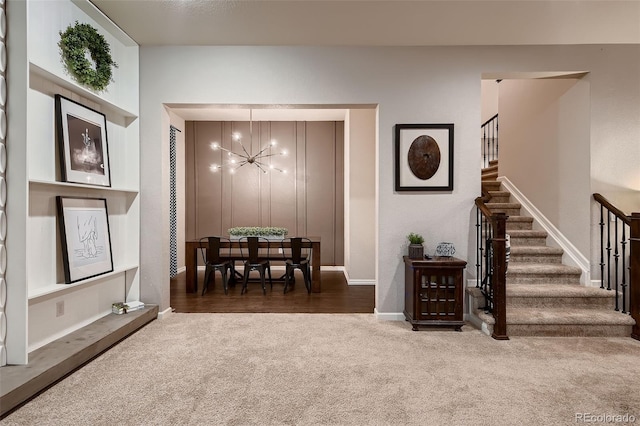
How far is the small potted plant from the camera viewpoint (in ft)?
12.6

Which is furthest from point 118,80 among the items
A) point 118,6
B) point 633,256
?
point 633,256

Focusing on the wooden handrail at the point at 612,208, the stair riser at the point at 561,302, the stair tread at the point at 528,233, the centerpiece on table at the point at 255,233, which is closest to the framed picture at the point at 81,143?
the centerpiece on table at the point at 255,233

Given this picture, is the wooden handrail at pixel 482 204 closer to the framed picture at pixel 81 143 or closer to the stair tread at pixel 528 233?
the stair tread at pixel 528 233

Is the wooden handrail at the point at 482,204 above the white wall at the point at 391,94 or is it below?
below

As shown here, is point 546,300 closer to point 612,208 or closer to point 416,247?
point 612,208

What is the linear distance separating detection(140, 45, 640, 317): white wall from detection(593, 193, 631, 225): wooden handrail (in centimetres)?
27

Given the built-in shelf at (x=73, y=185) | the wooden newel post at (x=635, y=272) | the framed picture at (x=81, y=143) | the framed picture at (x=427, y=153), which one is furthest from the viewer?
the framed picture at (x=427, y=153)

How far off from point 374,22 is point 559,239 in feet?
10.8

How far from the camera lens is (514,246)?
4625mm

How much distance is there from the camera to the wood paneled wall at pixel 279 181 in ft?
24.9

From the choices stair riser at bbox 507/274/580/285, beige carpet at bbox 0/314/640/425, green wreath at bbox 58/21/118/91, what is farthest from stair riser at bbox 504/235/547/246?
green wreath at bbox 58/21/118/91

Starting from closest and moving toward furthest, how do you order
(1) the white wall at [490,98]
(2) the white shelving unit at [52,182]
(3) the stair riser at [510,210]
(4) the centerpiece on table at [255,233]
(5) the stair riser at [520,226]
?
(2) the white shelving unit at [52,182] < (5) the stair riser at [520,226] < (3) the stair riser at [510,210] < (4) the centerpiece on table at [255,233] < (1) the white wall at [490,98]

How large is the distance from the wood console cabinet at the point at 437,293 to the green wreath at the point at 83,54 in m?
3.34

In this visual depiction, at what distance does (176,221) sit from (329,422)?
5.85 m
